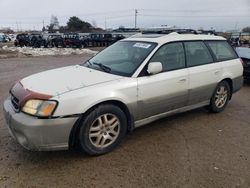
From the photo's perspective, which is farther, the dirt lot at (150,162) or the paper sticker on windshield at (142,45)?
the paper sticker on windshield at (142,45)

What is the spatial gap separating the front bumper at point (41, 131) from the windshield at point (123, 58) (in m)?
1.17

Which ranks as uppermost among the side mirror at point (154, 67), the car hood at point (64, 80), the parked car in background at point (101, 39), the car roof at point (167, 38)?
the car roof at point (167, 38)

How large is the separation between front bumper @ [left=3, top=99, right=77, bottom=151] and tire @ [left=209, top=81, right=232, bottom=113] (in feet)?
10.1

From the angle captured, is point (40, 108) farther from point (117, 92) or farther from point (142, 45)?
point (142, 45)

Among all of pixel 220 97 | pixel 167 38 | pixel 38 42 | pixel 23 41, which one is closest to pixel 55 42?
pixel 38 42

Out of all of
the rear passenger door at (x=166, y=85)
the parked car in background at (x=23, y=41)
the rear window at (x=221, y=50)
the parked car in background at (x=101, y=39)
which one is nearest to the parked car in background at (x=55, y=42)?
the parked car in background at (x=23, y=41)

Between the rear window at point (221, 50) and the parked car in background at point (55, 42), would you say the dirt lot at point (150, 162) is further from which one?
the parked car in background at point (55, 42)

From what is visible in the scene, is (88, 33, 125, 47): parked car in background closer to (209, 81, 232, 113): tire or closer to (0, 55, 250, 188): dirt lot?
(209, 81, 232, 113): tire

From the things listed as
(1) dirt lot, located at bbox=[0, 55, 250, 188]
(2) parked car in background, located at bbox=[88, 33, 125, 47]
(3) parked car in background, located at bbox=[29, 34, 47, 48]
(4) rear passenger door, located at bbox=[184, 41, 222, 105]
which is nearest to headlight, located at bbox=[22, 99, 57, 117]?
(1) dirt lot, located at bbox=[0, 55, 250, 188]

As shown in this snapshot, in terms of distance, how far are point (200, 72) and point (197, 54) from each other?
1.16ft

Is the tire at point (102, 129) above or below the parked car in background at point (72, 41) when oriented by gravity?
above

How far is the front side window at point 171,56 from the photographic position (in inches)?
159

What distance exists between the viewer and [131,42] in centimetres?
449

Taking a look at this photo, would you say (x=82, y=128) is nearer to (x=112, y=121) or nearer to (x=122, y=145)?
(x=112, y=121)
